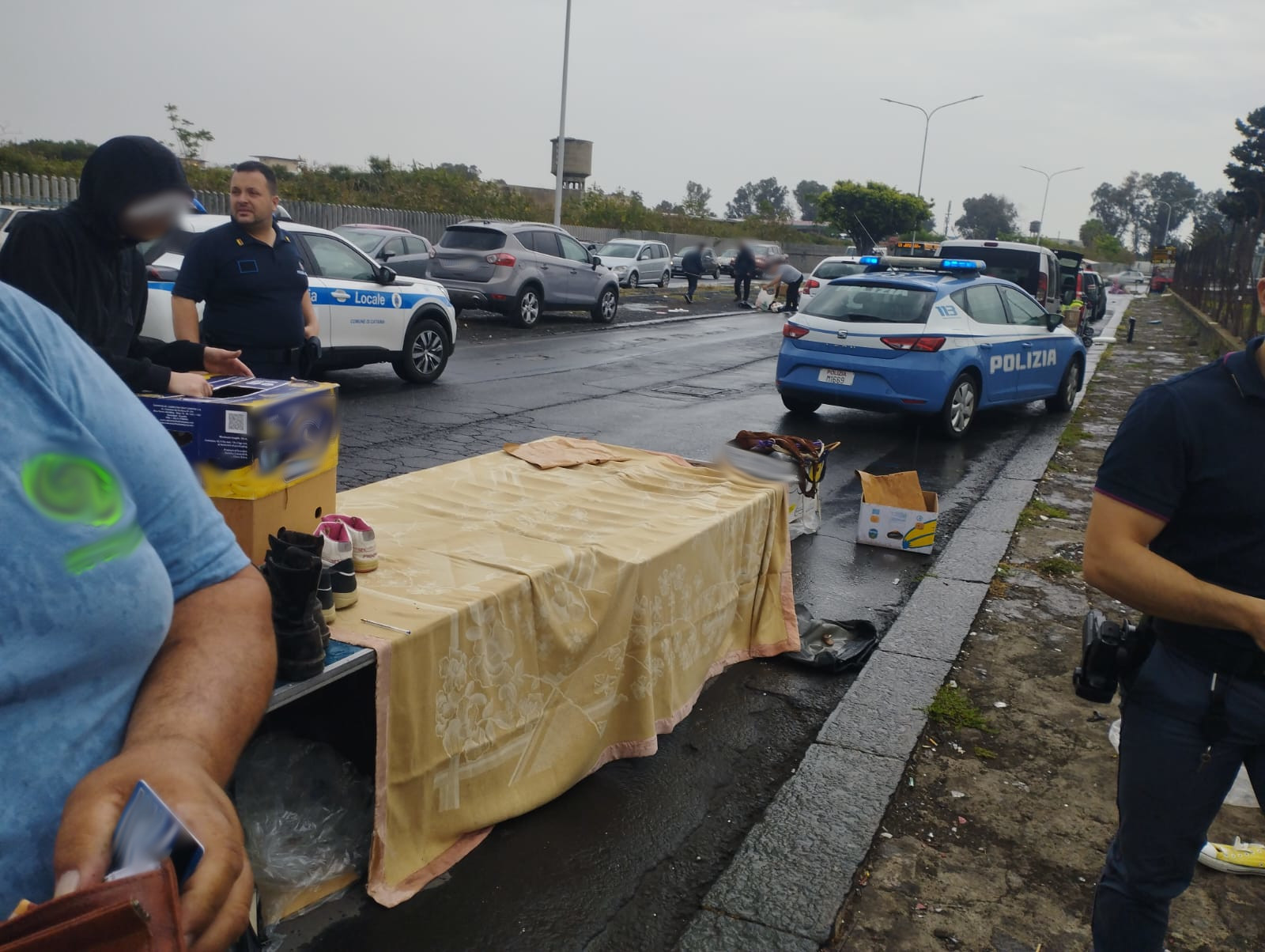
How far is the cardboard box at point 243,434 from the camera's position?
2.57 m

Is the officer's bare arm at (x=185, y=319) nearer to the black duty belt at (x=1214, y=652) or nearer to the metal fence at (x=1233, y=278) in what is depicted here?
the black duty belt at (x=1214, y=652)

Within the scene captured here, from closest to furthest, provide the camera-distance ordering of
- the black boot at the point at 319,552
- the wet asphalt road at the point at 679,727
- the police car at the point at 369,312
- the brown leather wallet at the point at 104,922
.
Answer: the brown leather wallet at the point at 104,922 → the black boot at the point at 319,552 → the wet asphalt road at the point at 679,727 → the police car at the point at 369,312

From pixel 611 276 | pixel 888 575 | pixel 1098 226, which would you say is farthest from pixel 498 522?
pixel 1098 226

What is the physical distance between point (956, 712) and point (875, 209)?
5919cm

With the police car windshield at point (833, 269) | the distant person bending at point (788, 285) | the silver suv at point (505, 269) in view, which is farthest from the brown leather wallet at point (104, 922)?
the distant person bending at point (788, 285)

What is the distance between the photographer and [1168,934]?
2.91 meters

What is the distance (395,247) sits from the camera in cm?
1889

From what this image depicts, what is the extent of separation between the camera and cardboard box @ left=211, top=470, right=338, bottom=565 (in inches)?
103

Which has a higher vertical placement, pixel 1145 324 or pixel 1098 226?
pixel 1098 226

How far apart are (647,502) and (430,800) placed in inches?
63.1

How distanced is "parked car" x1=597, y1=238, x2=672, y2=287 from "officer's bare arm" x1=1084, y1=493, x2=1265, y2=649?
28748 millimetres

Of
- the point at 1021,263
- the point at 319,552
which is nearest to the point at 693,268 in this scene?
the point at 1021,263

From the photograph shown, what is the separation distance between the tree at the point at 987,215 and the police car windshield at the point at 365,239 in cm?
11191

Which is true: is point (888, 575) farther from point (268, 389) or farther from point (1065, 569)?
point (268, 389)
